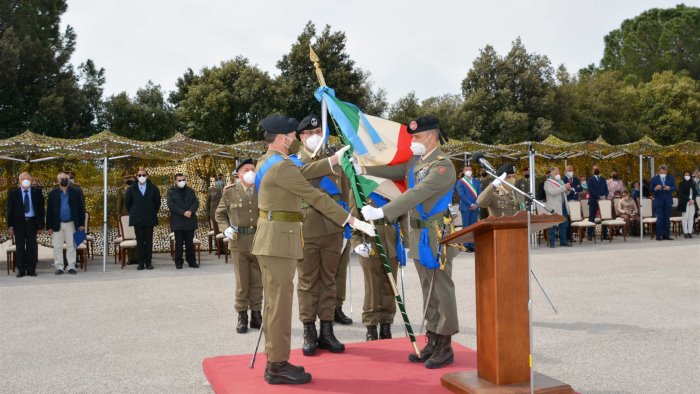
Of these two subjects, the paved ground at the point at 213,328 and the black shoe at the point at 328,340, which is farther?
the black shoe at the point at 328,340

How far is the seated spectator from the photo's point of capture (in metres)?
18.3

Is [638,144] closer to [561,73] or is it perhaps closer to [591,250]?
[591,250]

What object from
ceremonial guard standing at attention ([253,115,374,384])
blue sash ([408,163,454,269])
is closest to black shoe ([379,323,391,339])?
blue sash ([408,163,454,269])

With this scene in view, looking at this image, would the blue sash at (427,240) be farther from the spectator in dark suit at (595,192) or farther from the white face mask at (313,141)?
the spectator in dark suit at (595,192)

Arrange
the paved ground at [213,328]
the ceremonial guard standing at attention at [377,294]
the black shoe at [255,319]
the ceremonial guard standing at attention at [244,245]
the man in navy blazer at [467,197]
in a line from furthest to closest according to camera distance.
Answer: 1. the man in navy blazer at [467,197]
2. the black shoe at [255,319]
3. the ceremonial guard standing at attention at [244,245]
4. the ceremonial guard standing at attention at [377,294]
5. the paved ground at [213,328]

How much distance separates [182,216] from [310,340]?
7957 millimetres

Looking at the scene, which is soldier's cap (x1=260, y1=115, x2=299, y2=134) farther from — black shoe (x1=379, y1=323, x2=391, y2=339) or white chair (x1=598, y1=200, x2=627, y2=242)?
white chair (x1=598, y1=200, x2=627, y2=242)

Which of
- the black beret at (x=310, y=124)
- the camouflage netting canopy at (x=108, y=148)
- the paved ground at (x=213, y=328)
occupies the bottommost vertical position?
the paved ground at (x=213, y=328)

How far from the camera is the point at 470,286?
9.55 meters

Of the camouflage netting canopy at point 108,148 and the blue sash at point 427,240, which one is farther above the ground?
the camouflage netting canopy at point 108,148

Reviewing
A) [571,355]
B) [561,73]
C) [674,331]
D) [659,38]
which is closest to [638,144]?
[674,331]

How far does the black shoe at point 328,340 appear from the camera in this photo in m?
5.51

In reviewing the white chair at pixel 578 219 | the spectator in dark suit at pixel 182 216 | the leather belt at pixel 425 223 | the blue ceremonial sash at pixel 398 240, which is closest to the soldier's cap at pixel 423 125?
the leather belt at pixel 425 223

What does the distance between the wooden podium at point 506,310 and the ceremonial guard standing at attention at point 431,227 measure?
658mm
